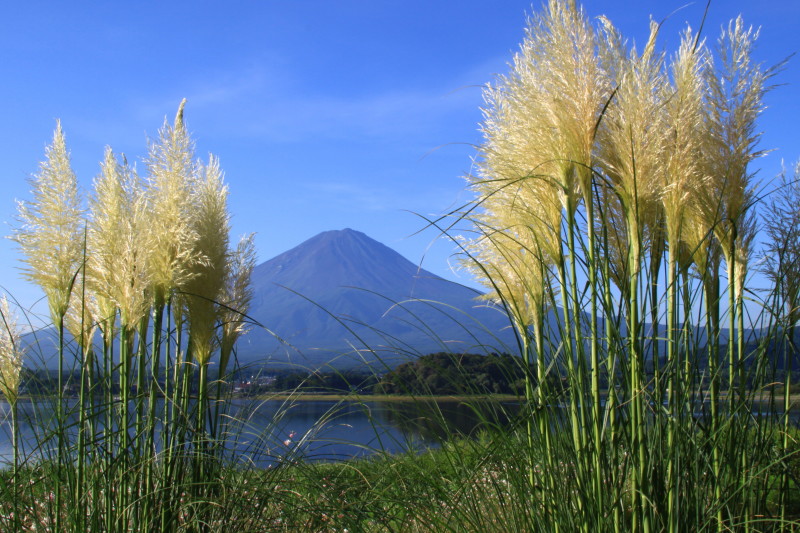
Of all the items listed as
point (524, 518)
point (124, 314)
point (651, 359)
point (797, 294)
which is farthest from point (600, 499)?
point (124, 314)

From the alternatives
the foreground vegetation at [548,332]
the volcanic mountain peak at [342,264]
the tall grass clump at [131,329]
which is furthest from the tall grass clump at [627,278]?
the volcanic mountain peak at [342,264]

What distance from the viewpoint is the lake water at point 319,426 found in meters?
2.67

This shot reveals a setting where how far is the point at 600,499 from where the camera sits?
2100 millimetres

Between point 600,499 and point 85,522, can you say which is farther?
point 85,522

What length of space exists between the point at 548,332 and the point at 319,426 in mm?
1185

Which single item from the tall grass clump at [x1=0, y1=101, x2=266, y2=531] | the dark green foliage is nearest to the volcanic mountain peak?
the tall grass clump at [x1=0, y1=101, x2=266, y2=531]

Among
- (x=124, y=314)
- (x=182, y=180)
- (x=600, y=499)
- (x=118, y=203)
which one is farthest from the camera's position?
(x=182, y=180)

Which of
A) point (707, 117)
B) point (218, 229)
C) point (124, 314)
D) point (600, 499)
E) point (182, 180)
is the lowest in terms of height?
point (600, 499)

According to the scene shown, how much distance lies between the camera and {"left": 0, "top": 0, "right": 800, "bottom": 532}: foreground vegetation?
2.27 meters

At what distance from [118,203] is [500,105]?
185 cm

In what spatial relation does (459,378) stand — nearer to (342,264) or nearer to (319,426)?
(319,426)

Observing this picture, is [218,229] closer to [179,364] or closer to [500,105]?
[179,364]

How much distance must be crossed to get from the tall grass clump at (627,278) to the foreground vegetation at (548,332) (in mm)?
11

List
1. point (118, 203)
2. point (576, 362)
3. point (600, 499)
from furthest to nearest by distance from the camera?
point (118, 203) < point (576, 362) < point (600, 499)
